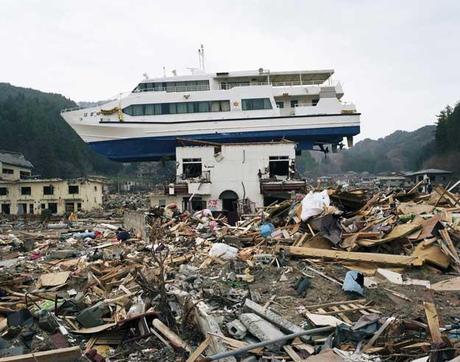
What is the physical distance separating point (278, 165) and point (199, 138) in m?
7.22

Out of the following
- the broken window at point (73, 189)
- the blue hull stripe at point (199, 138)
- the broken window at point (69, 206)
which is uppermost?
the blue hull stripe at point (199, 138)

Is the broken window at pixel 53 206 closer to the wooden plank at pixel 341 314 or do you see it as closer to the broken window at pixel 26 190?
the broken window at pixel 26 190

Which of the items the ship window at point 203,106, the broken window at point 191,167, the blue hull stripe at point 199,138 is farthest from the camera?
the ship window at point 203,106

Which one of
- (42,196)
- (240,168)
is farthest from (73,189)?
(240,168)

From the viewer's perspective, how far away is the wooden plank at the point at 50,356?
15.7 ft

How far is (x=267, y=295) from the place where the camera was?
720cm

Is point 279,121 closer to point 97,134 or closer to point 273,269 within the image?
point 97,134

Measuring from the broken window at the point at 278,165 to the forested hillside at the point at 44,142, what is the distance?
4510cm

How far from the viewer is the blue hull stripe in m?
31.2

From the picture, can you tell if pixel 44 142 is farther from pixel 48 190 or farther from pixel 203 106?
pixel 203 106

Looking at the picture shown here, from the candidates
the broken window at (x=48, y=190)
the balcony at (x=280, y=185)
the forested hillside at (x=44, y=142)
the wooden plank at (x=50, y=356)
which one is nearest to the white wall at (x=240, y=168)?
the balcony at (x=280, y=185)

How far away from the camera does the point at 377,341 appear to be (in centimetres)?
517

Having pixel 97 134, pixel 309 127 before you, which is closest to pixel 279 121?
pixel 309 127

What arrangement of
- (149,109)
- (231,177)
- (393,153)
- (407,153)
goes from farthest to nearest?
(393,153)
(407,153)
(149,109)
(231,177)
